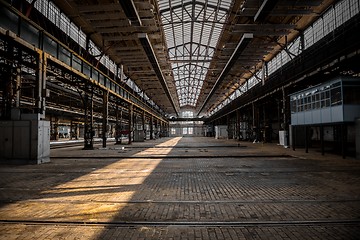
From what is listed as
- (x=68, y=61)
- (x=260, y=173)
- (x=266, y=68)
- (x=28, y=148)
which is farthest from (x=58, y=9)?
(x=266, y=68)

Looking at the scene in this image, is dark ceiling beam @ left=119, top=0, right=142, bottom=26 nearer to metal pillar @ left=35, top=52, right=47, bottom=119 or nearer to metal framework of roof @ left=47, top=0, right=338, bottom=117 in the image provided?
metal framework of roof @ left=47, top=0, right=338, bottom=117

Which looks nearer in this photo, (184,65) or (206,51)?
(206,51)

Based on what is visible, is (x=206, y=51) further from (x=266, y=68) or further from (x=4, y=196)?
(x=4, y=196)

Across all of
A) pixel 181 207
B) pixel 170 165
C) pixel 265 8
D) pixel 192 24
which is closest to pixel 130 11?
pixel 265 8

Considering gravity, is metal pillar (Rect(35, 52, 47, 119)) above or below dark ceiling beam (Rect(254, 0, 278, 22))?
below

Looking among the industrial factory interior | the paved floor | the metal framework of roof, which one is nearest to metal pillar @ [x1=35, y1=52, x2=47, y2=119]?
the industrial factory interior

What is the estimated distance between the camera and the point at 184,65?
1479 inches

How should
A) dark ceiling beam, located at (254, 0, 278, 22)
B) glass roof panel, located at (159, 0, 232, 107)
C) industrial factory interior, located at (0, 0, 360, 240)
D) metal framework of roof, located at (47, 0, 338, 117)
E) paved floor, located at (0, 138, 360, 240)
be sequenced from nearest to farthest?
paved floor, located at (0, 138, 360, 240)
industrial factory interior, located at (0, 0, 360, 240)
dark ceiling beam, located at (254, 0, 278, 22)
metal framework of roof, located at (47, 0, 338, 117)
glass roof panel, located at (159, 0, 232, 107)

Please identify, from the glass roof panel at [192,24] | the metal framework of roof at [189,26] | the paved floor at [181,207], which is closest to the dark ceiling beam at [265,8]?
the metal framework of roof at [189,26]

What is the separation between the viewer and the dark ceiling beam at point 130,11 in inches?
462

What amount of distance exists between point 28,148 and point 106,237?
10.3m

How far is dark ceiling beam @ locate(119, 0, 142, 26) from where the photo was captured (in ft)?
38.5

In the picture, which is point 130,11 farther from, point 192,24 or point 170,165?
point 192,24

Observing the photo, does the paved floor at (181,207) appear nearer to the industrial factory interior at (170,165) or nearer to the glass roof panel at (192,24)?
the industrial factory interior at (170,165)
